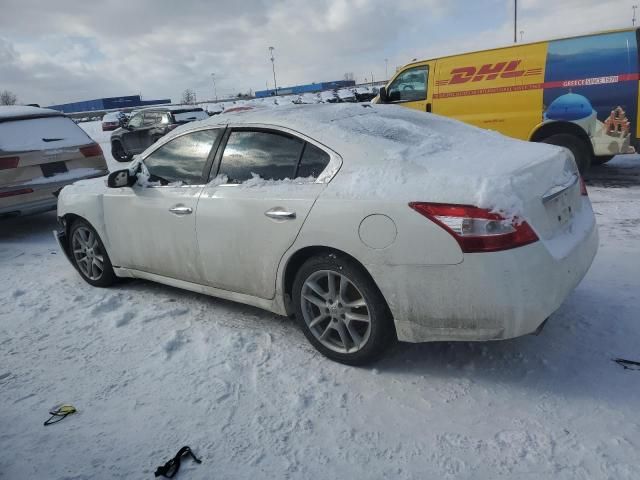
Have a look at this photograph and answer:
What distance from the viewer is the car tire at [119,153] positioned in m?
15.6

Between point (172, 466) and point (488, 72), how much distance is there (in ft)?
24.1

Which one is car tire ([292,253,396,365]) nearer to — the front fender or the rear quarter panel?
the rear quarter panel

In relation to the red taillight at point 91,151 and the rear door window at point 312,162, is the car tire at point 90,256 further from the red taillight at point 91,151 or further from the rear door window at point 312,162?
the red taillight at point 91,151

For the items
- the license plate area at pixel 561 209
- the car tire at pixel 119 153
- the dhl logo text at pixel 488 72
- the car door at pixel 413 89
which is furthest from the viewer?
the car tire at pixel 119 153

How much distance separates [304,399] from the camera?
2764 millimetres

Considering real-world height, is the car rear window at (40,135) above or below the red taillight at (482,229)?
above

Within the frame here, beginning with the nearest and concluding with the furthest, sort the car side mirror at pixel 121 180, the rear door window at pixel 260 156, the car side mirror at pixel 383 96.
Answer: the rear door window at pixel 260 156 < the car side mirror at pixel 121 180 < the car side mirror at pixel 383 96

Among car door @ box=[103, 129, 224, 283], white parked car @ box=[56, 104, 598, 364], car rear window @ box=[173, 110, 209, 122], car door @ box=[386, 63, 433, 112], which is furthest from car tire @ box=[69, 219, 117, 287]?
car rear window @ box=[173, 110, 209, 122]

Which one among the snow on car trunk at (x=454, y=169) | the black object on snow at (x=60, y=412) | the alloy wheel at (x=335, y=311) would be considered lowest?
the black object on snow at (x=60, y=412)

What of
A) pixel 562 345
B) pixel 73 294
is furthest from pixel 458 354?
pixel 73 294

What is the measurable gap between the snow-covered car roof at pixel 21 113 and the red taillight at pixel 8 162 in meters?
0.64

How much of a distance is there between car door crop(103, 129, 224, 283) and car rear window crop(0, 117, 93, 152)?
3.16 meters

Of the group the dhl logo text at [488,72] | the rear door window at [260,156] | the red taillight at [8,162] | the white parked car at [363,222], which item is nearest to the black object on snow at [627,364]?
the white parked car at [363,222]

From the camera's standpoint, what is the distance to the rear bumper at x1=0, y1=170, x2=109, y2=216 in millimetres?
6331
